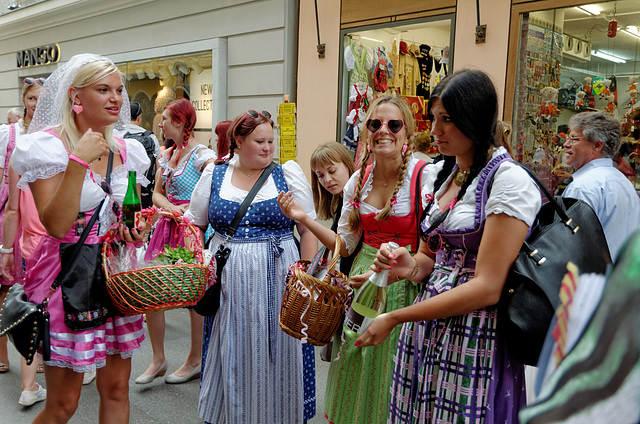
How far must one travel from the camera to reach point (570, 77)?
18.4 ft

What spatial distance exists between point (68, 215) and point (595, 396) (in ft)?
7.51

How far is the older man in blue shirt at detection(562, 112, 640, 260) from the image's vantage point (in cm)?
379

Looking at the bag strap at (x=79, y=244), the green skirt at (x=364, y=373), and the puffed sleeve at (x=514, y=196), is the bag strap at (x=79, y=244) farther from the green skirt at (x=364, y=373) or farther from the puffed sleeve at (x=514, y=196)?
the puffed sleeve at (x=514, y=196)

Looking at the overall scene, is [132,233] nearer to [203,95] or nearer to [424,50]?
[424,50]

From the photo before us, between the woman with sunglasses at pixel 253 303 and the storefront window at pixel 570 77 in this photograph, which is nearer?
the woman with sunglasses at pixel 253 303

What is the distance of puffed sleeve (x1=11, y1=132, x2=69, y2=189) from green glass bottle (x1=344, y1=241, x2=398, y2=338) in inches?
56.9

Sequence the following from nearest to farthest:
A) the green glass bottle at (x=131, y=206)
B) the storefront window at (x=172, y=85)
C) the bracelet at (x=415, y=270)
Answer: the bracelet at (x=415, y=270)
the green glass bottle at (x=131, y=206)
the storefront window at (x=172, y=85)

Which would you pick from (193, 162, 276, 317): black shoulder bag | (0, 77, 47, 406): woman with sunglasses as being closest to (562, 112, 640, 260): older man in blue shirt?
(193, 162, 276, 317): black shoulder bag

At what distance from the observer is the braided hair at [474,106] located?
5.95 ft

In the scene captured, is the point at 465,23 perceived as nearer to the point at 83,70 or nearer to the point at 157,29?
the point at 83,70

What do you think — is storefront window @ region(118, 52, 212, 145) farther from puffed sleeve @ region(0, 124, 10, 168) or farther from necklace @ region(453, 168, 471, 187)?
necklace @ region(453, 168, 471, 187)

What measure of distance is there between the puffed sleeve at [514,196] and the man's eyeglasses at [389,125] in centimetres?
110

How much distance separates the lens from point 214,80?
9016mm

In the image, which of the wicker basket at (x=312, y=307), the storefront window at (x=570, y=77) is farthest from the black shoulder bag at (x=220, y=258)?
the storefront window at (x=570, y=77)
